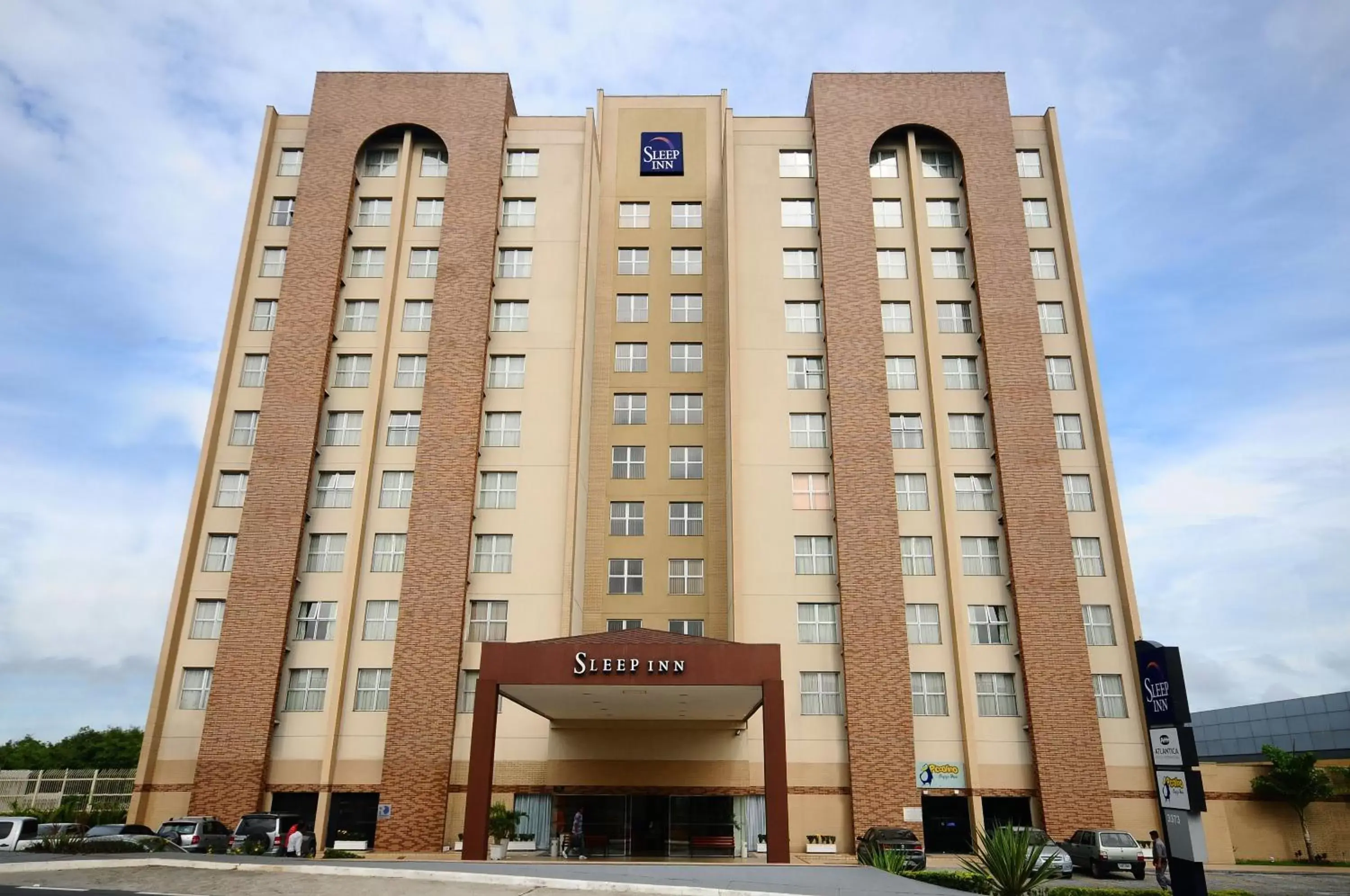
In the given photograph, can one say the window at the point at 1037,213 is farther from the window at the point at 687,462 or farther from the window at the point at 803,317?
the window at the point at 687,462

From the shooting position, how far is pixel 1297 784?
127ft

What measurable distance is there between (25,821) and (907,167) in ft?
159

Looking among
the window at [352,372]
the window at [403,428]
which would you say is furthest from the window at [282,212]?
the window at [403,428]

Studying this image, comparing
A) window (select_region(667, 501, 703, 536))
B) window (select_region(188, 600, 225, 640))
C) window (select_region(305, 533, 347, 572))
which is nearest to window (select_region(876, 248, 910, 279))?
window (select_region(667, 501, 703, 536))

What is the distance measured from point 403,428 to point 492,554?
8.34m

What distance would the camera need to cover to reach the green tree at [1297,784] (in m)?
Result: 38.6

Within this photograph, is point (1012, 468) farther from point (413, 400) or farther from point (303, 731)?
point (303, 731)

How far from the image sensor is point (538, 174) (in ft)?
163

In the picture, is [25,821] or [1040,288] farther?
Result: [1040,288]

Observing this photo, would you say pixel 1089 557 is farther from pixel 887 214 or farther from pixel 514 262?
pixel 514 262

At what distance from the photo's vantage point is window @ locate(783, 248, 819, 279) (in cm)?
4775

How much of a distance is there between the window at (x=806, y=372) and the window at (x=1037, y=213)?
1492 centimetres

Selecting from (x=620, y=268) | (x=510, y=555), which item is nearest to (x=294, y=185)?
(x=620, y=268)

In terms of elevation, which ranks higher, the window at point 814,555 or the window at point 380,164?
the window at point 380,164
